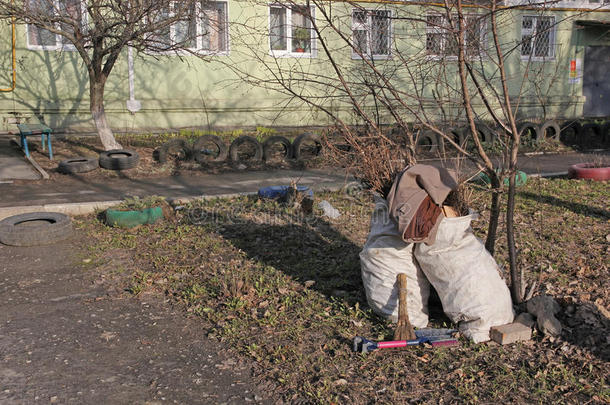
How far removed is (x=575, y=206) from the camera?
7578 millimetres

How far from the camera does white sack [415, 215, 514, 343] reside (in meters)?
3.96

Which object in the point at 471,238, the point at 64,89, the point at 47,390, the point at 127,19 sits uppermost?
the point at 127,19

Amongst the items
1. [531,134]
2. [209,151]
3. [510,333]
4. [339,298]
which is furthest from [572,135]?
[510,333]

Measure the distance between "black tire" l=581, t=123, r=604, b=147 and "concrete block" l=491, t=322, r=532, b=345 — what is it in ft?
40.1

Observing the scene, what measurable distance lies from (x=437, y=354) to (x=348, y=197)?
461cm

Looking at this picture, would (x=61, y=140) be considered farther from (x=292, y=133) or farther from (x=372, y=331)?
(x=372, y=331)

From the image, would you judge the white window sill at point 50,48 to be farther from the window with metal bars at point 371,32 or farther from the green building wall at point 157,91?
the window with metal bars at point 371,32

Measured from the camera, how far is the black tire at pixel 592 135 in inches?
581

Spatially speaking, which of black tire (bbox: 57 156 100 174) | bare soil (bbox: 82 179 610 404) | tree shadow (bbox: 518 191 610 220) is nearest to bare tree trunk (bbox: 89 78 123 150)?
black tire (bbox: 57 156 100 174)

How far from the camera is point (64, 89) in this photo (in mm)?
14242

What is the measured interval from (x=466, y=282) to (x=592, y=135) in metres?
12.7

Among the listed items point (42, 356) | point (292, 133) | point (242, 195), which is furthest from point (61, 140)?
point (42, 356)

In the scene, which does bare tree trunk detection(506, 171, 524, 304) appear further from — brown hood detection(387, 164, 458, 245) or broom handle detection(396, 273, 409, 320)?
broom handle detection(396, 273, 409, 320)

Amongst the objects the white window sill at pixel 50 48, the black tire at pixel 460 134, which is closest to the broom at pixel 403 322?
the black tire at pixel 460 134
